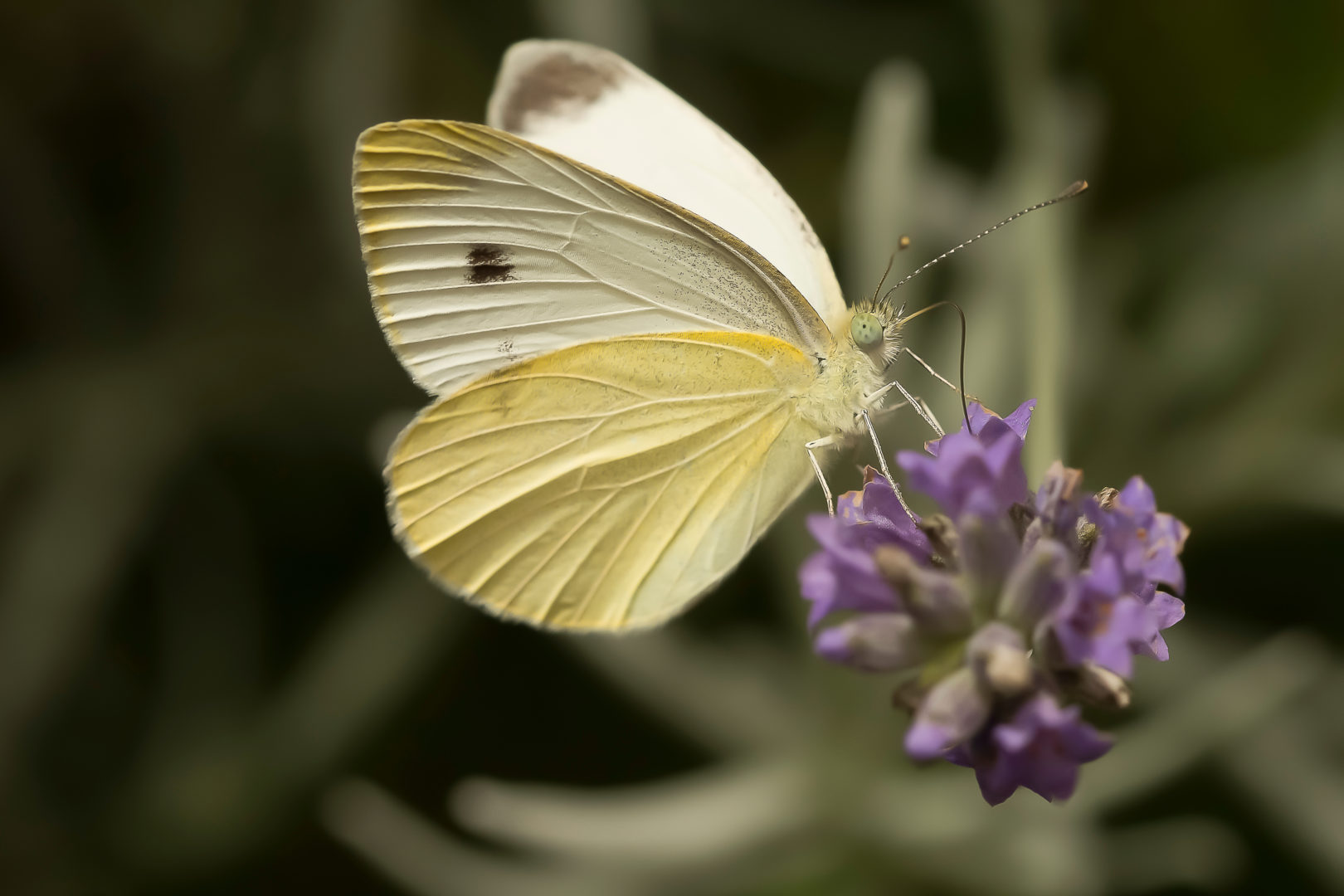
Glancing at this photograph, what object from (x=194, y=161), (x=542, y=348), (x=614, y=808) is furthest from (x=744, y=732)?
(x=194, y=161)

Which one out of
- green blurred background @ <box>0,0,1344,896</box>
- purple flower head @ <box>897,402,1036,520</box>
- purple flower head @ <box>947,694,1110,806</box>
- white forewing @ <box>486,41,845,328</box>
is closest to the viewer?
purple flower head @ <box>947,694,1110,806</box>

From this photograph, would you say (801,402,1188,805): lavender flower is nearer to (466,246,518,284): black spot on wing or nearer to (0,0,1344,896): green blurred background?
(466,246,518,284): black spot on wing

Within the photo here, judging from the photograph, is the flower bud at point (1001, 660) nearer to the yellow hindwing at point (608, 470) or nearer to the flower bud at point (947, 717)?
the flower bud at point (947, 717)

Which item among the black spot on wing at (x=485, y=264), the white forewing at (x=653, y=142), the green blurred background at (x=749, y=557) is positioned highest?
the white forewing at (x=653, y=142)

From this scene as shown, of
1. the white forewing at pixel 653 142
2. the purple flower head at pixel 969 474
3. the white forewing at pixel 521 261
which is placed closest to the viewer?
the purple flower head at pixel 969 474

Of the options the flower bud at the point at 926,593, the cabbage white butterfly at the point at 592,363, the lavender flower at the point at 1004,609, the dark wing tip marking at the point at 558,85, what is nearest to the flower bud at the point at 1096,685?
the lavender flower at the point at 1004,609

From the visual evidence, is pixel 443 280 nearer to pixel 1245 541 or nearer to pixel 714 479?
pixel 714 479

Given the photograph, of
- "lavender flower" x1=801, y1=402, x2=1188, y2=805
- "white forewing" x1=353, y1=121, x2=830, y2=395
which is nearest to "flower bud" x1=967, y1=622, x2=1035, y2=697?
"lavender flower" x1=801, y1=402, x2=1188, y2=805
